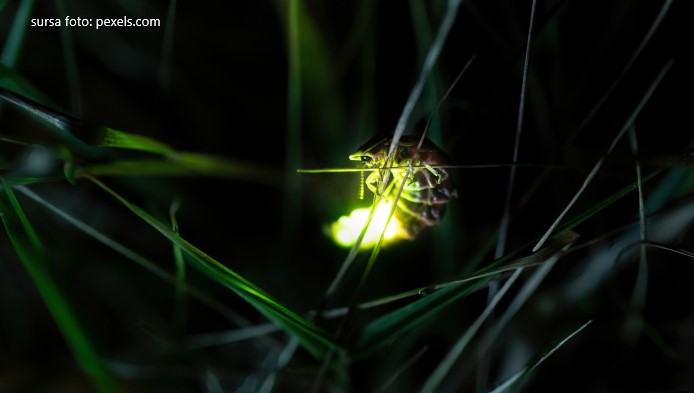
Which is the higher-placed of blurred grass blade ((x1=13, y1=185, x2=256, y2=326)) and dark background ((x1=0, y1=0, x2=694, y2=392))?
dark background ((x1=0, y1=0, x2=694, y2=392))

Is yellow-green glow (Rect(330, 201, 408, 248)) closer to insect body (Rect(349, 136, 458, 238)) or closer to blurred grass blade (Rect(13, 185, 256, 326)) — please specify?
insect body (Rect(349, 136, 458, 238))

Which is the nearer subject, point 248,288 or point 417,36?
point 248,288

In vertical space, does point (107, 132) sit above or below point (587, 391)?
above

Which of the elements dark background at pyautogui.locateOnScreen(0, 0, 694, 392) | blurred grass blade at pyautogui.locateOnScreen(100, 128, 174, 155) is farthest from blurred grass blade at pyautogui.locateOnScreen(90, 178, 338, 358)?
dark background at pyautogui.locateOnScreen(0, 0, 694, 392)

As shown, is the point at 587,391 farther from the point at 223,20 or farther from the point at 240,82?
the point at 223,20

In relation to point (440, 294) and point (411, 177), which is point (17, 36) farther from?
point (440, 294)

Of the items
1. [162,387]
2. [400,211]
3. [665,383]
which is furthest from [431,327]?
[162,387]

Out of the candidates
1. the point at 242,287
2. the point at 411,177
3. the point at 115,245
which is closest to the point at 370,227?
the point at 411,177
